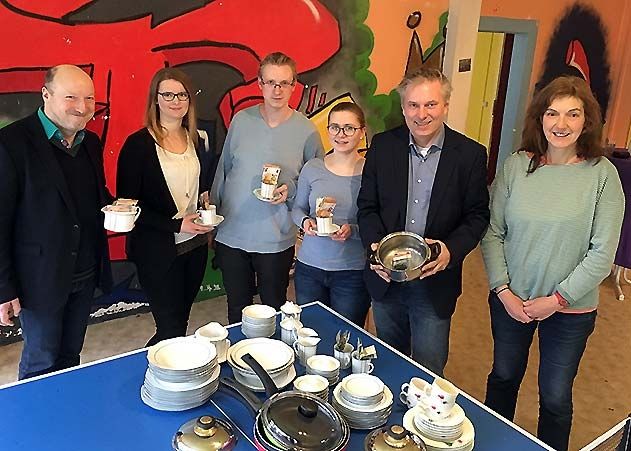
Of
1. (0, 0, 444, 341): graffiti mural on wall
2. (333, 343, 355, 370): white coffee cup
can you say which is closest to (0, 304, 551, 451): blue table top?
(333, 343, 355, 370): white coffee cup

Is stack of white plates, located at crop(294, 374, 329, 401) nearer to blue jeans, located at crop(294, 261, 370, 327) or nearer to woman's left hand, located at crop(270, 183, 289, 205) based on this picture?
blue jeans, located at crop(294, 261, 370, 327)

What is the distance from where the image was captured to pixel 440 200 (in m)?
2.17

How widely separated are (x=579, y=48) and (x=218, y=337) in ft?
20.1

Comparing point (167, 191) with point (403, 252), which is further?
point (167, 191)

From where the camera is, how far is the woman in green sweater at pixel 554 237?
2.00 meters

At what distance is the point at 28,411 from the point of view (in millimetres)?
1566

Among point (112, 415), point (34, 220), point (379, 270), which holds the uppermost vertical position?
point (34, 220)

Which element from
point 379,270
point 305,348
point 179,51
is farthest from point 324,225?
point 179,51

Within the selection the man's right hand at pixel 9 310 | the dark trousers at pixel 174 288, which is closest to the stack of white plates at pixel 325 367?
the dark trousers at pixel 174 288

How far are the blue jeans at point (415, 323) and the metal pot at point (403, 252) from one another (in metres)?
0.18

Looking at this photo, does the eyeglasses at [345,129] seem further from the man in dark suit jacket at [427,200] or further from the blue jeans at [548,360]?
the blue jeans at [548,360]

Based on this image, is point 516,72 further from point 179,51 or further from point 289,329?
point 289,329

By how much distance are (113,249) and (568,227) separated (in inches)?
100

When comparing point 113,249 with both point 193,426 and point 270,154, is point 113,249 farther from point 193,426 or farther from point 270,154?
point 193,426
